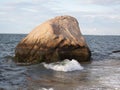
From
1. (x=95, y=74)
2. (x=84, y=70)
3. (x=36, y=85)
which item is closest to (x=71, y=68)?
(x=84, y=70)

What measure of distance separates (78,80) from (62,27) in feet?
23.5

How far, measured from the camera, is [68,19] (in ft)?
71.5

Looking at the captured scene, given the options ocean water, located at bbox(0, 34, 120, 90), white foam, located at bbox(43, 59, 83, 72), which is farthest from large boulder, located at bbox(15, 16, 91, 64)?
white foam, located at bbox(43, 59, 83, 72)

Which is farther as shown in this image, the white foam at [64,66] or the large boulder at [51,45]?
the large boulder at [51,45]

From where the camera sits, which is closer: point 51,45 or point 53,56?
point 51,45

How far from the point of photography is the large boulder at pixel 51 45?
19.1m

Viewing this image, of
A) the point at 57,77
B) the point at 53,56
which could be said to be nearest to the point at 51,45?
the point at 53,56

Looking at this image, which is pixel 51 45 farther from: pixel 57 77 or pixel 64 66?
pixel 57 77

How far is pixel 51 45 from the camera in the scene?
62.3 feet

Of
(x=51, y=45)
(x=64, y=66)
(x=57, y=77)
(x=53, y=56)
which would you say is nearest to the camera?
(x=57, y=77)

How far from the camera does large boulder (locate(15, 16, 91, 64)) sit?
1906 cm

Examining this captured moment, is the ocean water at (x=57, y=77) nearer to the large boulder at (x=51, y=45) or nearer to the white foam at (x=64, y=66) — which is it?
the white foam at (x=64, y=66)

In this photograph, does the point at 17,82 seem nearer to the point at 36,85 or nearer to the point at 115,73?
the point at 36,85

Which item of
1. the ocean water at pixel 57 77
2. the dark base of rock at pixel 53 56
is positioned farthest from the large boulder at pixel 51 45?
the ocean water at pixel 57 77
